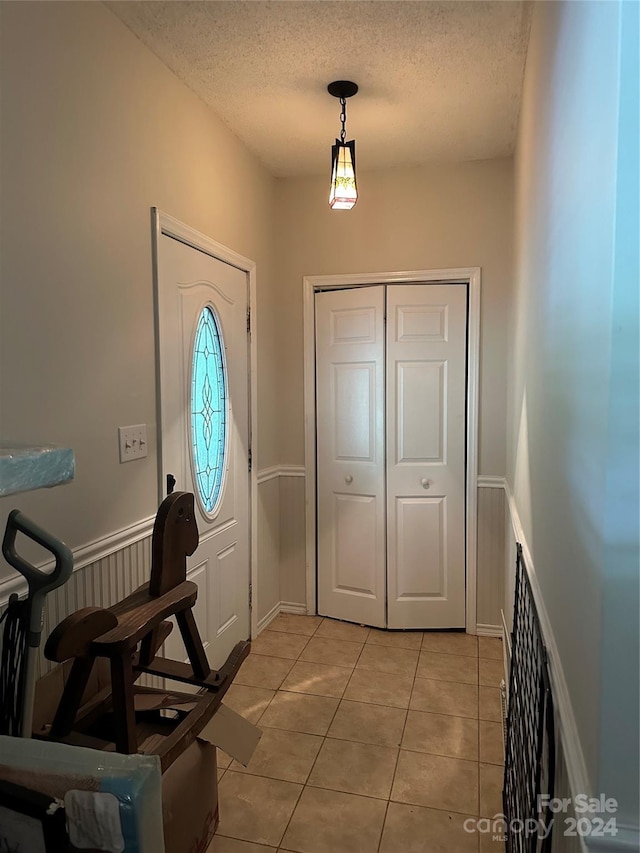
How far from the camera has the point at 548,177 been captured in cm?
149

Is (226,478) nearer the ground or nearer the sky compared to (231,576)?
nearer the sky

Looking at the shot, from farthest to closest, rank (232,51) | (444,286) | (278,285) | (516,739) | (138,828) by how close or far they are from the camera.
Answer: (278,285) → (444,286) → (232,51) → (516,739) → (138,828)

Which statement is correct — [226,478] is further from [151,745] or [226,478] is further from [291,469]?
[151,745]

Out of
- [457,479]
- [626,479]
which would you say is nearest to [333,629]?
[457,479]

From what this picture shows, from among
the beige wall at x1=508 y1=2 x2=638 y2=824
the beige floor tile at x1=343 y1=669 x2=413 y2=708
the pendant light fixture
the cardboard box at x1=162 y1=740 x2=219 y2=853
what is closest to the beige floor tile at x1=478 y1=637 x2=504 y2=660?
the beige floor tile at x1=343 y1=669 x2=413 y2=708

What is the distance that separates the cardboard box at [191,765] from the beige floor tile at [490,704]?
1.24 metres

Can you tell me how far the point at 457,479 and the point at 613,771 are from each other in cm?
272

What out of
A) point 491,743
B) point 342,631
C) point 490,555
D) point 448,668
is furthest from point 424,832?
point 490,555

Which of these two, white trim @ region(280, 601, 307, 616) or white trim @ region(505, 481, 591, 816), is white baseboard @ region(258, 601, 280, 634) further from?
white trim @ region(505, 481, 591, 816)

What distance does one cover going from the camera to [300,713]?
102 inches

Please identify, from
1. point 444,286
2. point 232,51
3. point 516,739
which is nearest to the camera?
point 516,739

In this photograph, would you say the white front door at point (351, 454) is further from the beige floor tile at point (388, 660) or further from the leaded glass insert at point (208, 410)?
the leaded glass insert at point (208, 410)

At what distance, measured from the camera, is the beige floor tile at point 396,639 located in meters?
3.31

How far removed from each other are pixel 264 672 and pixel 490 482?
1.63 m
